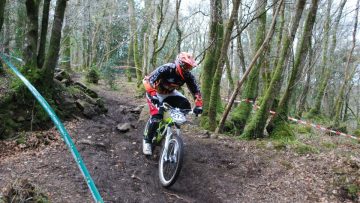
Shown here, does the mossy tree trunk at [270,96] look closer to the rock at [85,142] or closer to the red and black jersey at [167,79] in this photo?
the red and black jersey at [167,79]

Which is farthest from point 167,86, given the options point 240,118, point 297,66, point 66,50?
point 66,50

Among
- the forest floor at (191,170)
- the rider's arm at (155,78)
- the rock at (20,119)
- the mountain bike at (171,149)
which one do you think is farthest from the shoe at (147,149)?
the rock at (20,119)

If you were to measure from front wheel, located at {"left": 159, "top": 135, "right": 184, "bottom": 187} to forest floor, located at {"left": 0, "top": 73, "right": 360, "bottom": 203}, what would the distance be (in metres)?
0.18

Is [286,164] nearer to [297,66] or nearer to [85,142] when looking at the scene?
[297,66]

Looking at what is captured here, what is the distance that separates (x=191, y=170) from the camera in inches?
240

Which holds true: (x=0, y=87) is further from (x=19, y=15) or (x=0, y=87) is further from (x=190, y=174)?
(x=19, y=15)

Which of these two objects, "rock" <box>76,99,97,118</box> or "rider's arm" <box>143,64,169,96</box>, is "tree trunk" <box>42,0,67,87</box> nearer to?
"rock" <box>76,99,97,118</box>

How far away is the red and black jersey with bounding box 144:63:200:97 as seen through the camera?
5918 mm

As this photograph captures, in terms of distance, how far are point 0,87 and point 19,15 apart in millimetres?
8982

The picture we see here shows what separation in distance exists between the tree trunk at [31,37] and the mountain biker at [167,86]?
116 inches

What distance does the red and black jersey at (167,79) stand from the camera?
592 cm

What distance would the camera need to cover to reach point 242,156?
22.6 feet

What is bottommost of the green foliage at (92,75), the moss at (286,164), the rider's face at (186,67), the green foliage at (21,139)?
the moss at (286,164)

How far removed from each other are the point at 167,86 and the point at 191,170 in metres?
1.72
